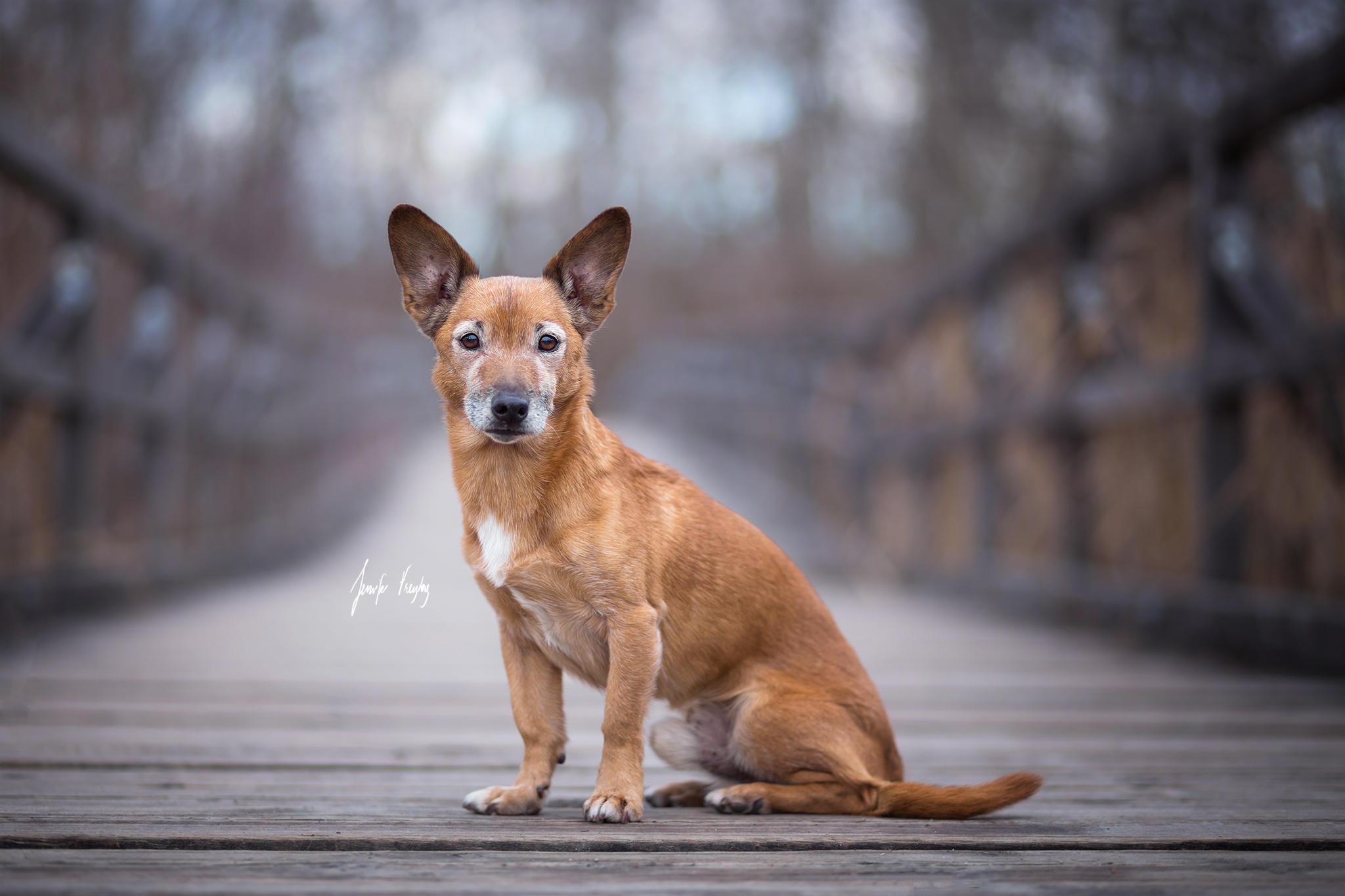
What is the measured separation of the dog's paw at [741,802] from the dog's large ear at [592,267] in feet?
3.27

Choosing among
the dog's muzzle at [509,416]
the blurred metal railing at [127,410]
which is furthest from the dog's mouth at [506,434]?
the blurred metal railing at [127,410]

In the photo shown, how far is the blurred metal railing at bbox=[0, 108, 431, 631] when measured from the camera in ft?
16.0

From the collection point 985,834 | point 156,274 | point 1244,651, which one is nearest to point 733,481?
point 156,274

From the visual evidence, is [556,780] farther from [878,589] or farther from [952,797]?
[878,589]

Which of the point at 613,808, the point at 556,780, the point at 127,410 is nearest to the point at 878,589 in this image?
the point at 127,410

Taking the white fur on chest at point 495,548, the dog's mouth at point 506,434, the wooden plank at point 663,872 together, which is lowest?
the wooden plank at point 663,872

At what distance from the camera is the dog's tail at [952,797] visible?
6.79ft

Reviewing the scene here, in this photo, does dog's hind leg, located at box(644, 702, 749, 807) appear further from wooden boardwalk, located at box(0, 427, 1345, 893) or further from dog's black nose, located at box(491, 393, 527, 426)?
dog's black nose, located at box(491, 393, 527, 426)

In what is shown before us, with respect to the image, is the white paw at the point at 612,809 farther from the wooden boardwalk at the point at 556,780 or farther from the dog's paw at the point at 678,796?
the dog's paw at the point at 678,796

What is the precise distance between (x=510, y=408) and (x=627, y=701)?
600 millimetres

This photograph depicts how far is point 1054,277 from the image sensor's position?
6.07m

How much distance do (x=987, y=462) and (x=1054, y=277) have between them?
3.91 feet

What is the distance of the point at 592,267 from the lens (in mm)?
→ 2346

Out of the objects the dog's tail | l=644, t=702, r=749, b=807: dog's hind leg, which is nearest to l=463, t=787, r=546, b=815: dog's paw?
l=644, t=702, r=749, b=807: dog's hind leg
